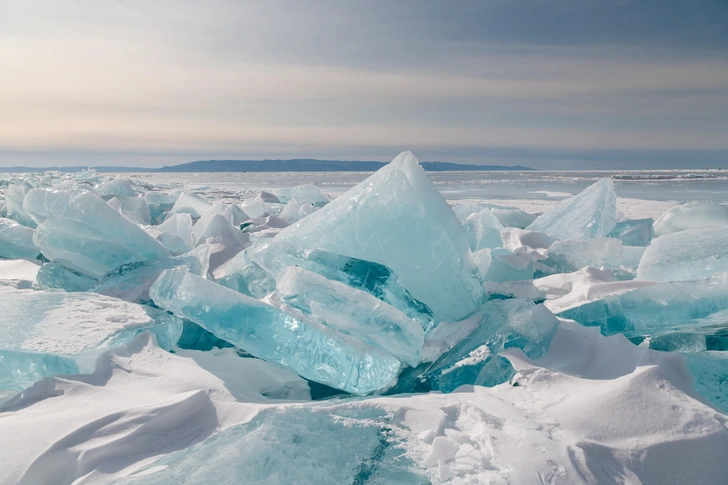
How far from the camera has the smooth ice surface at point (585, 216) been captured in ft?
13.2

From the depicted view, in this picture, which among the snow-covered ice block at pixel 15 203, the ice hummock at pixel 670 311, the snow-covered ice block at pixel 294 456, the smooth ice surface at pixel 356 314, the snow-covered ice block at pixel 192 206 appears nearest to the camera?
the snow-covered ice block at pixel 294 456

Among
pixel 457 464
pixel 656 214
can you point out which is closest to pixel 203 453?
pixel 457 464

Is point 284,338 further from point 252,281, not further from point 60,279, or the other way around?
point 60,279

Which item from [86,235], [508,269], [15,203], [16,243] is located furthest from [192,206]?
[508,269]

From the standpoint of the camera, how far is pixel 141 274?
8.01 ft

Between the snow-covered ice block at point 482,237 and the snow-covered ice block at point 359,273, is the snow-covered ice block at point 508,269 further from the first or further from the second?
the snow-covered ice block at point 359,273

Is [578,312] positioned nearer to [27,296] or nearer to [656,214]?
[27,296]

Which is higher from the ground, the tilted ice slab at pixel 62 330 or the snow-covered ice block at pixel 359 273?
the snow-covered ice block at pixel 359 273

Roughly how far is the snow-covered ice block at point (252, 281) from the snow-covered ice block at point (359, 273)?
A: 13.2 inches

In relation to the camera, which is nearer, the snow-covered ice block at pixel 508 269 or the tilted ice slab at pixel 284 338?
the tilted ice slab at pixel 284 338

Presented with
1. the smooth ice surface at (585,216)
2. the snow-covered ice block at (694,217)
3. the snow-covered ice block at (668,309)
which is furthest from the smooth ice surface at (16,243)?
the snow-covered ice block at (694,217)

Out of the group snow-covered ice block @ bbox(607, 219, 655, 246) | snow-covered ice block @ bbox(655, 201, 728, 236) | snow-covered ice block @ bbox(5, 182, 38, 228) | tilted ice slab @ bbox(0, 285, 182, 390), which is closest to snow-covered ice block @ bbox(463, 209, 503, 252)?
snow-covered ice block @ bbox(607, 219, 655, 246)

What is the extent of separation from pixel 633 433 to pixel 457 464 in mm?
433

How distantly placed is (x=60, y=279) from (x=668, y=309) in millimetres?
2677
